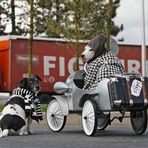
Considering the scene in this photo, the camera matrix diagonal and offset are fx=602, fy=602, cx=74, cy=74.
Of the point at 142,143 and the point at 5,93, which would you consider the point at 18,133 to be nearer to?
the point at 142,143

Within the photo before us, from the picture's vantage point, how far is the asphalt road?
976 cm

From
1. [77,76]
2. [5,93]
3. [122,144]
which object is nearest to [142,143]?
[122,144]

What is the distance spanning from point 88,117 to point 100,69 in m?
0.95

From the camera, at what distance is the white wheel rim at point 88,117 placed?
36.3ft

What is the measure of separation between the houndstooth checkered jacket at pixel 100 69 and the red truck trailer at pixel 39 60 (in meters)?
16.7

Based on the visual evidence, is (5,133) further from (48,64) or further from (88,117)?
(48,64)

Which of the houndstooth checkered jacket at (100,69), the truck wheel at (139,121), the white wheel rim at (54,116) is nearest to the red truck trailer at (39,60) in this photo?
the white wheel rim at (54,116)

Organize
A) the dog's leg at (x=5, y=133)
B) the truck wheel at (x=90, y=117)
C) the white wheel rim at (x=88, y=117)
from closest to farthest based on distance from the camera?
the truck wheel at (x=90, y=117), the white wheel rim at (x=88, y=117), the dog's leg at (x=5, y=133)

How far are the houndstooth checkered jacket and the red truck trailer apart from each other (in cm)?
1674

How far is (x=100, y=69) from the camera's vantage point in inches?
451

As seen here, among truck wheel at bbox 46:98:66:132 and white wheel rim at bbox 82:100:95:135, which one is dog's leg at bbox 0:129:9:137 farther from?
white wheel rim at bbox 82:100:95:135

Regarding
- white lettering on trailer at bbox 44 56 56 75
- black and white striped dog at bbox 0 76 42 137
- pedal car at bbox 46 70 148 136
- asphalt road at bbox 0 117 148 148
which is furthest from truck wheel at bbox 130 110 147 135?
white lettering on trailer at bbox 44 56 56 75

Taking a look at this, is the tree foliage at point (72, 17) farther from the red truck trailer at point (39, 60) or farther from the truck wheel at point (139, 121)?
the truck wheel at point (139, 121)

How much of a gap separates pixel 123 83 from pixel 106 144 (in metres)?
1.45
